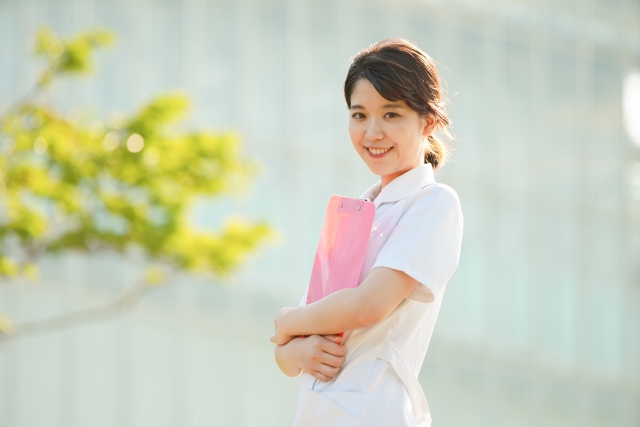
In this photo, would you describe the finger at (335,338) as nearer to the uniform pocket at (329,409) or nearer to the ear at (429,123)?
the uniform pocket at (329,409)

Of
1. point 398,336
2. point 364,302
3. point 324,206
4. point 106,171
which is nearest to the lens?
point 364,302

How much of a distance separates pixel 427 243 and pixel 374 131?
0.29 metres

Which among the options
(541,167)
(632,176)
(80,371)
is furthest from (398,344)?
(632,176)

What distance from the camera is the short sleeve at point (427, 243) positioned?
1733 millimetres

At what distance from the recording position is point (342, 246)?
73.6 inches

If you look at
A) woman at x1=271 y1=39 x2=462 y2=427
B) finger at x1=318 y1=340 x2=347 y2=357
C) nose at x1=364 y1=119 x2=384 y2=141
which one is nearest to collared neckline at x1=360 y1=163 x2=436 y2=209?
woman at x1=271 y1=39 x2=462 y2=427

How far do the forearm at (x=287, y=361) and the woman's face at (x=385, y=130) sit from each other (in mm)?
430

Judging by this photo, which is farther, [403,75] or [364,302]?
[403,75]

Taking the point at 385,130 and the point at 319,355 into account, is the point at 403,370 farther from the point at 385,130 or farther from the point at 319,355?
the point at 385,130

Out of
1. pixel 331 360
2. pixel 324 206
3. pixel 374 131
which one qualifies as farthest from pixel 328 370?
pixel 324 206

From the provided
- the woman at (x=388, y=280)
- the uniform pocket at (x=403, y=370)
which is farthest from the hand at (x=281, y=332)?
the uniform pocket at (x=403, y=370)

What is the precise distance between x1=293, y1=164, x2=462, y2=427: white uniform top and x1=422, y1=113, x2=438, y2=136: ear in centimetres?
13

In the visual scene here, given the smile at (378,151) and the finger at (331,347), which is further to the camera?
the smile at (378,151)

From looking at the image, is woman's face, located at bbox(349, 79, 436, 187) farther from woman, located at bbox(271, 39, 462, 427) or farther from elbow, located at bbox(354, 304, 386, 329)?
elbow, located at bbox(354, 304, 386, 329)
